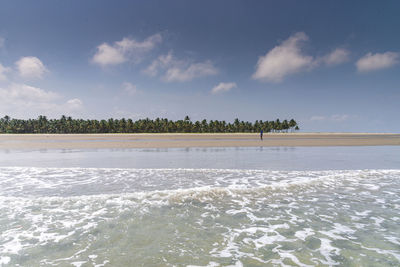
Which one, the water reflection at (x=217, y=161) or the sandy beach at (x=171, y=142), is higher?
the sandy beach at (x=171, y=142)

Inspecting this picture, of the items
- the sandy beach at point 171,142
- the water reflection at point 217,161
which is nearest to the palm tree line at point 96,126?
the sandy beach at point 171,142

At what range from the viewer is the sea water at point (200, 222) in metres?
4.43

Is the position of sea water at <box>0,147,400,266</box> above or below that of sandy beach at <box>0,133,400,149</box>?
below

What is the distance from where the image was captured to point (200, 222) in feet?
20.0

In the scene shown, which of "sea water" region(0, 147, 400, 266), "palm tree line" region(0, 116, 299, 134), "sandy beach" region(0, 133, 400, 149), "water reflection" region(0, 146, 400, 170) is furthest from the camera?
"palm tree line" region(0, 116, 299, 134)

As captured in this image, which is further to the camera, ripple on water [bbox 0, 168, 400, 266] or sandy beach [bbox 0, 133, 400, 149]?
sandy beach [bbox 0, 133, 400, 149]

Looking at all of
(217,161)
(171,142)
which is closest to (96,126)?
(171,142)

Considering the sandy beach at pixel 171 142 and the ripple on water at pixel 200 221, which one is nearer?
the ripple on water at pixel 200 221

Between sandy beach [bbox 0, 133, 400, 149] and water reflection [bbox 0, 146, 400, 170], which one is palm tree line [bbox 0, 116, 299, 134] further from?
water reflection [bbox 0, 146, 400, 170]

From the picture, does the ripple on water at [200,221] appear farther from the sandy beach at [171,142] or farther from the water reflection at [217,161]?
the sandy beach at [171,142]

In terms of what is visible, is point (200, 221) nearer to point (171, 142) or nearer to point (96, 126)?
point (171, 142)

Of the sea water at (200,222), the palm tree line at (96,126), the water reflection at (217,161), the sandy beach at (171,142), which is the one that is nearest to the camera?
the sea water at (200,222)

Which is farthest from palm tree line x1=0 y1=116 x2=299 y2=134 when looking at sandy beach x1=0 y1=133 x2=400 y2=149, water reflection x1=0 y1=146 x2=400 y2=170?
water reflection x1=0 y1=146 x2=400 y2=170

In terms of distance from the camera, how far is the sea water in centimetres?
443
